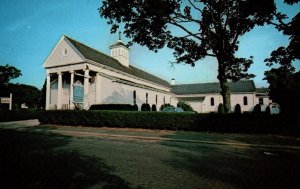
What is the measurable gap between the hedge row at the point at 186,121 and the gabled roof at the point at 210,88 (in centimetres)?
3805

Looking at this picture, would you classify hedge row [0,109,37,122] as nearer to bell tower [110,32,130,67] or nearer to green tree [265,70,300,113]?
bell tower [110,32,130,67]

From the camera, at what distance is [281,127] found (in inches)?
523

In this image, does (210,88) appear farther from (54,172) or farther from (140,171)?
(54,172)

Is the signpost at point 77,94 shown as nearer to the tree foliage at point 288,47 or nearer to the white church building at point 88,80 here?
the white church building at point 88,80

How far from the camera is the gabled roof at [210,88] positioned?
50.3 meters

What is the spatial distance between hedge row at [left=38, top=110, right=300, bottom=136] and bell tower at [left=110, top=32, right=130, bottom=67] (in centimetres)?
2109

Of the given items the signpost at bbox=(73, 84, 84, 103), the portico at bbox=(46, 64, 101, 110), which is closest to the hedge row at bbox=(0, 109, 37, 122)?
the portico at bbox=(46, 64, 101, 110)

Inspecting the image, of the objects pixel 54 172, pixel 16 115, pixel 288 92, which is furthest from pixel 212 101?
pixel 54 172

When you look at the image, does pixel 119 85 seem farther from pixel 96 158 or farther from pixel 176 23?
pixel 96 158

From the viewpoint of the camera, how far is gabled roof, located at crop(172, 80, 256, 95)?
165 feet

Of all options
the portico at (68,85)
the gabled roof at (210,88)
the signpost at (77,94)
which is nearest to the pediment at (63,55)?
the portico at (68,85)

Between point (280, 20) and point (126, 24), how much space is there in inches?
438

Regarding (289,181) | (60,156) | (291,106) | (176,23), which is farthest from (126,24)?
(291,106)

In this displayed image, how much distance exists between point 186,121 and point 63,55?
22.6 meters
